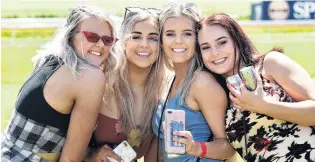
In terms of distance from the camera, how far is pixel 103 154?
4.24m

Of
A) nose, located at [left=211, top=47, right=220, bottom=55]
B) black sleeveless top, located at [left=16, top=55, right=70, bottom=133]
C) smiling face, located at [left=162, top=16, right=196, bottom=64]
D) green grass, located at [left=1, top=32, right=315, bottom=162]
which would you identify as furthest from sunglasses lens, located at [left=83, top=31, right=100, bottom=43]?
green grass, located at [left=1, top=32, right=315, bottom=162]

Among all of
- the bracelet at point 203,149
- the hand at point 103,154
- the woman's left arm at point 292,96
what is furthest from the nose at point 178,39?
the hand at point 103,154

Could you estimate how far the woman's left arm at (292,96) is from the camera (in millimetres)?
3701

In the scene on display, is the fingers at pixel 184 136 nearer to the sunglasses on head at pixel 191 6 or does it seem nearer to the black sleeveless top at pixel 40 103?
the black sleeveless top at pixel 40 103

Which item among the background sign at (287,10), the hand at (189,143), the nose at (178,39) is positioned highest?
the nose at (178,39)

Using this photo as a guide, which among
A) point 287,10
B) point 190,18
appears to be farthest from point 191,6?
point 287,10

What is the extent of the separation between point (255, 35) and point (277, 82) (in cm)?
2106

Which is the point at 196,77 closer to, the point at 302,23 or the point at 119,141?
the point at 119,141

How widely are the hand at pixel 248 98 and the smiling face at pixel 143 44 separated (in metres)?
0.87

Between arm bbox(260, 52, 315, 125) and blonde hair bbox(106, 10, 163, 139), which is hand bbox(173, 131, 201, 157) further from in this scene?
blonde hair bbox(106, 10, 163, 139)

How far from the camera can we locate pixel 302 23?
26.5 meters

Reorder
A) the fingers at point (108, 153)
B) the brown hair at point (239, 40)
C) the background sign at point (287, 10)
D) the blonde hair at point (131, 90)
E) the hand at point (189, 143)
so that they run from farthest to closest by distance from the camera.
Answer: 1. the background sign at point (287, 10)
2. the blonde hair at point (131, 90)
3. the fingers at point (108, 153)
4. the brown hair at point (239, 40)
5. the hand at point (189, 143)

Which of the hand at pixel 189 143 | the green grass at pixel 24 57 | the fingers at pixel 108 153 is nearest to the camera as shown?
the hand at pixel 189 143

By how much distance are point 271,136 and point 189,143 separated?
577 millimetres
